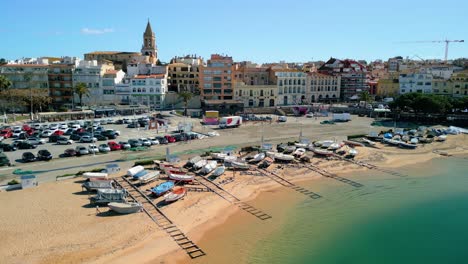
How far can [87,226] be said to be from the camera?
95.6 feet

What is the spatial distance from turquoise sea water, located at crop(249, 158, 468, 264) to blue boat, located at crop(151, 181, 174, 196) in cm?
1103

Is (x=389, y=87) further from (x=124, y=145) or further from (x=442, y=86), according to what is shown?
(x=124, y=145)

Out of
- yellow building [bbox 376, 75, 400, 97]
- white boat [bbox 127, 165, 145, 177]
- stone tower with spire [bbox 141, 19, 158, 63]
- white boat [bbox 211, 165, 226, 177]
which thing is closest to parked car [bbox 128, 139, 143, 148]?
white boat [bbox 127, 165, 145, 177]

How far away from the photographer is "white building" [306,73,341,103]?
111938 millimetres

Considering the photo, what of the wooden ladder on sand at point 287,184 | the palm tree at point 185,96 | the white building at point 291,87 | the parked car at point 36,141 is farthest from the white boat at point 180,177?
the white building at point 291,87

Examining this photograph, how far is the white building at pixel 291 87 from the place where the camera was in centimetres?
10506

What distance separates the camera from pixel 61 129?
6650cm

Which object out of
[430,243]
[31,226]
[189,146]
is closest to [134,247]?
[31,226]

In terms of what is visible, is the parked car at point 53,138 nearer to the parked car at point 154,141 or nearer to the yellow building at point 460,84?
the parked car at point 154,141

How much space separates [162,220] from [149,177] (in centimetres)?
912

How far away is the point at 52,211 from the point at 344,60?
358 ft

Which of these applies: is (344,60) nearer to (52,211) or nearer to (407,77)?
(407,77)

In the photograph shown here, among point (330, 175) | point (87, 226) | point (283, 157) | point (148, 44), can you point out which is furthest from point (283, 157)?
point (148, 44)

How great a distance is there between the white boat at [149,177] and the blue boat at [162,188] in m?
2.68
